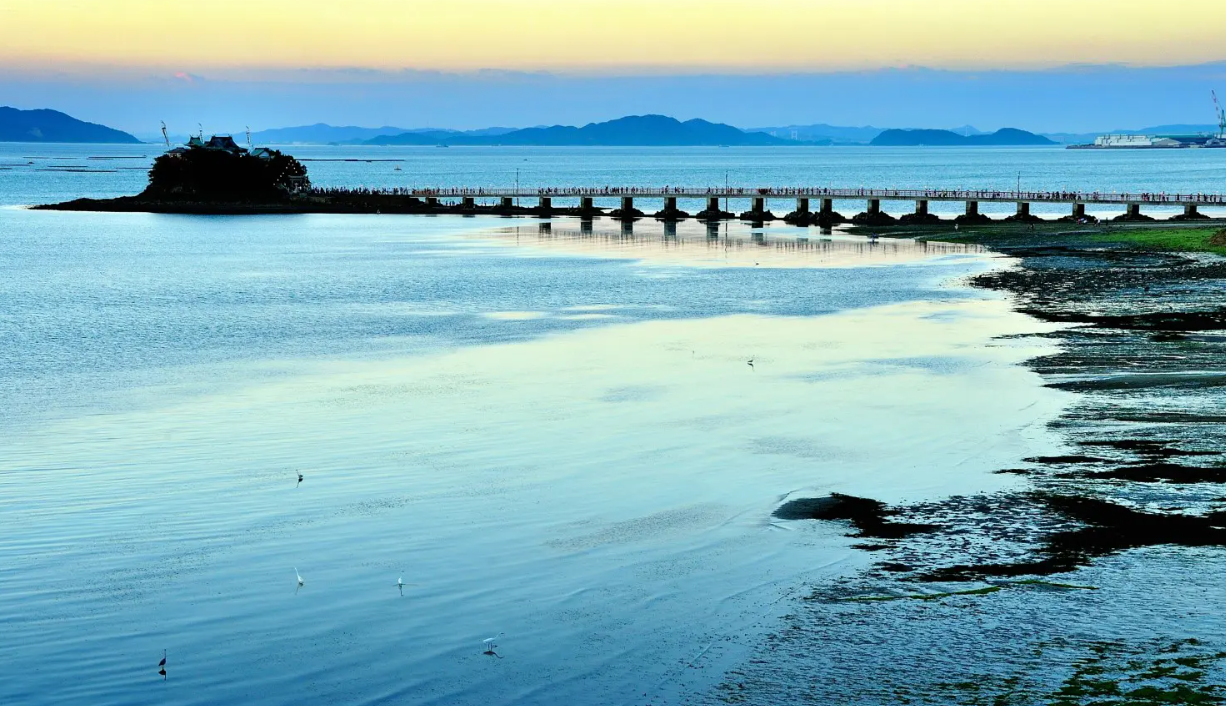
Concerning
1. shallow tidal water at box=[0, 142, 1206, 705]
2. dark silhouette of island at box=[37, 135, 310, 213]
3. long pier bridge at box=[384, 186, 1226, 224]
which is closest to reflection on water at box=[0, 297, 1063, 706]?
shallow tidal water at box=[0, 142, 1206, 705]

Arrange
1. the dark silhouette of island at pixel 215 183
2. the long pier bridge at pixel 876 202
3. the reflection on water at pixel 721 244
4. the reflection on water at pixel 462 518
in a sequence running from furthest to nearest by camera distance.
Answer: the dark silhouette of island at pixel 215 183
the long pier bridge at pixel 876 202
the reflection on water at pixel 721 244
the reflection on water at pixel 462 518

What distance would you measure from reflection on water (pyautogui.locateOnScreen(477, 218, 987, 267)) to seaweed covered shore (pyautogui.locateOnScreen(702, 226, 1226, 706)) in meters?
58.3

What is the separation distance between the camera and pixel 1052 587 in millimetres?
18906

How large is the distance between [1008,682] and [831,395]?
21.1 metres

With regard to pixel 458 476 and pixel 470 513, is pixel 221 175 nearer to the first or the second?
pixel 458 476

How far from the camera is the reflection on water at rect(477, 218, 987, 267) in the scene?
3605 inches

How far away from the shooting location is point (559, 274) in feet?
266

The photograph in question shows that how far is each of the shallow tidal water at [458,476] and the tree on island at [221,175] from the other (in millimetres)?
102635

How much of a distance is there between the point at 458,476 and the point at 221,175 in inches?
5753

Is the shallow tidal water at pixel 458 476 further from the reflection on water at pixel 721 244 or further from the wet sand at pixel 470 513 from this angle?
the reflection on water at pixel 721 244

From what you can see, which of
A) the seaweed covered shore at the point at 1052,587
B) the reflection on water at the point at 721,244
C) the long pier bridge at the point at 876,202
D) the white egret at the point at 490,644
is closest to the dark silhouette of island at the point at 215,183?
the long pier bridge at the point at 876,202

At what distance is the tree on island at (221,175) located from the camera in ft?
533

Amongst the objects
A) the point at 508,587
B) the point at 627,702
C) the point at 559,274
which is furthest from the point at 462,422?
the point at 559,274

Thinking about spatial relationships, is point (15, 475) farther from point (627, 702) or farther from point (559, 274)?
point (559, 274)
